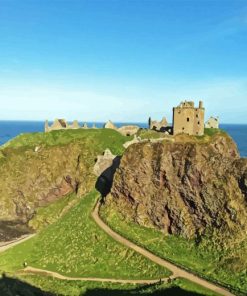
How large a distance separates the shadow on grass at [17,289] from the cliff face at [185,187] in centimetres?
2403

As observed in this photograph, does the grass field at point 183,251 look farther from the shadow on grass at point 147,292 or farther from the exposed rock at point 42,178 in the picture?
the exposed rock at point 42,178

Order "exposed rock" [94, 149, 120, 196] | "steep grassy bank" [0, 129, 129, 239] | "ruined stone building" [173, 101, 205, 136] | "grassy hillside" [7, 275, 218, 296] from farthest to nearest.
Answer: "steep grassy bank" [0, 129, 129, 239] < "exposed rock" [94, 149, 120, 196] < "ruined stone building" [173, 101, 205, 136] < "grassy hillside" [7, 275, 218, 296]

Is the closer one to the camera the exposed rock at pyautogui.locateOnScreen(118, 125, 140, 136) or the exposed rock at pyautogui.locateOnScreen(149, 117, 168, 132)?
the exposed rock at pyautogui.locateOnScreen(149, 117, 168, 132)

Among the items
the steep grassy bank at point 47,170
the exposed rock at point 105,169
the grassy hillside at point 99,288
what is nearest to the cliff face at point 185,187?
the exposed rock at point 105,169

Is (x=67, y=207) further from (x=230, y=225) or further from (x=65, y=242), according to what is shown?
(x=230, y=225)

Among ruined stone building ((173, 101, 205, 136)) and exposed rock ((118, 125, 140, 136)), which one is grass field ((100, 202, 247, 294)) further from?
exposed rock ((118, 125, 140, 136))

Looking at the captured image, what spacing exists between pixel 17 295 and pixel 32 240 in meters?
23.5

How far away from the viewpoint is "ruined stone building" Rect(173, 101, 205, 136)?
305 feet

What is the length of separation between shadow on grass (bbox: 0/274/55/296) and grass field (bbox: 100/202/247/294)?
64.6 feet

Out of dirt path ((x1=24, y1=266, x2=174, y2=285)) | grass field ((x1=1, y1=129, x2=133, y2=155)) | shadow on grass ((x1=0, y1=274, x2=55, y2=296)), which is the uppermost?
grass field ((x1=1, y1=129, x2=133, y2=155))

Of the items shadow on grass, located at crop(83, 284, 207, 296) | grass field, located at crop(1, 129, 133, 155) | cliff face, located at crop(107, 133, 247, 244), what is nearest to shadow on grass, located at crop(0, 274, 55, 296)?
shadow on grass, located at crop(83, 284, 207, 296)

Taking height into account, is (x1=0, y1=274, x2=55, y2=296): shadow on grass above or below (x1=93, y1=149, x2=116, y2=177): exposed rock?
below

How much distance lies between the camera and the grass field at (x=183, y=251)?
66375mm

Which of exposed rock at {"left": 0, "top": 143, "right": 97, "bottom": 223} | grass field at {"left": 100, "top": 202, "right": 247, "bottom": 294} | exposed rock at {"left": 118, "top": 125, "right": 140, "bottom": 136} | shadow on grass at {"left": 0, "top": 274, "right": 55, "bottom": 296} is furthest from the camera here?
exposed rock at {"left": 118, "top": 125, "right": 140, "bottom": 136}
